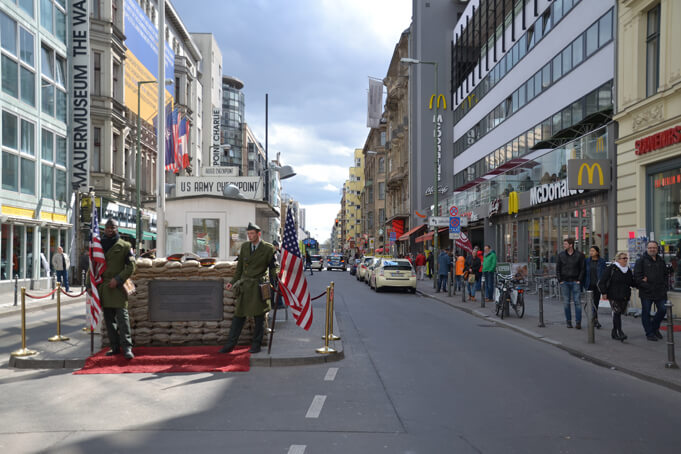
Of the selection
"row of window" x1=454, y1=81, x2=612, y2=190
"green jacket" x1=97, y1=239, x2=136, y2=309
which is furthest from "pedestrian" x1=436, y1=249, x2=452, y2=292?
"green jacket" x1=97, y1=239, x2=136, y2=309

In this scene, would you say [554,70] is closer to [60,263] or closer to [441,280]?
[441,280]

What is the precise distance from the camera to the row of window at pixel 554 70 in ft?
66.0

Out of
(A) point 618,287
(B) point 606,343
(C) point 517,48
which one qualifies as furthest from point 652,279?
(C) point 517,48

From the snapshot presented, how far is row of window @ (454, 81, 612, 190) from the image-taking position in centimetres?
2002

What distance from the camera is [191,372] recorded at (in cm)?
791

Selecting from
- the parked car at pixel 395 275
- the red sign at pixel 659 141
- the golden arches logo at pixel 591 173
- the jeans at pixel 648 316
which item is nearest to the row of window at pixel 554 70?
the golden arches logo at pixel 591 173

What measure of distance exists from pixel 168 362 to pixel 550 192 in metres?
16.5

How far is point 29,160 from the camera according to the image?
2431 cm

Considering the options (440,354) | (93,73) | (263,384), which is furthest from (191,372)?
(93,73)

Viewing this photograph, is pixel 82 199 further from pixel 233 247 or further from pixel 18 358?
pixel 18 358

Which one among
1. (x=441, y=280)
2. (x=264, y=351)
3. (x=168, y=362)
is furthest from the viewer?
(x=441, y=280)

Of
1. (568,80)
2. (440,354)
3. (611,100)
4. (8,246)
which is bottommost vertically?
(440,354)

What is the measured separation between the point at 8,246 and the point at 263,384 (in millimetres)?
18991

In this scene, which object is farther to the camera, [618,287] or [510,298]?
[510,298]
